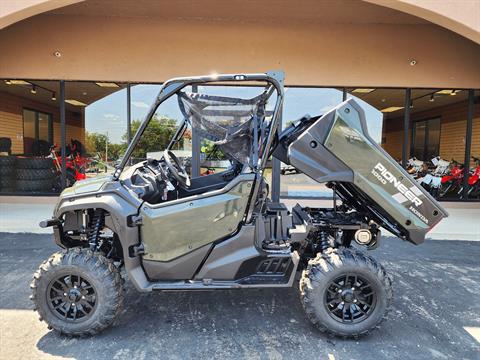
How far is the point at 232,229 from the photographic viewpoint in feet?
9.11

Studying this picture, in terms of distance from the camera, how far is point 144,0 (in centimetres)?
658

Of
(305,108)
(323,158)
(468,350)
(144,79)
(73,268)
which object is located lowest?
(468,350)

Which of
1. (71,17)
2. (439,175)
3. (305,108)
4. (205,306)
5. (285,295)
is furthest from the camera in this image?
(439,175)

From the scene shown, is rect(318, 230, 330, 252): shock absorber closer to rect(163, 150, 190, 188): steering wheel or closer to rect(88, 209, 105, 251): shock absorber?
rect(163, 150, 190, 188): steering wheel

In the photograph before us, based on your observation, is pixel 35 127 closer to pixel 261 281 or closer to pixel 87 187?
pixel 87 187

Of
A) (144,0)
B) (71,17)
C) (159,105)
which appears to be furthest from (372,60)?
(71,17)

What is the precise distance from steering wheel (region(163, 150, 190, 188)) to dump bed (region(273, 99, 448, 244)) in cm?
113

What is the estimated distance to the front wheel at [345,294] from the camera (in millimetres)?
2715

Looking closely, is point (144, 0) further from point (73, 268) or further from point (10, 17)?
point (73, 268)

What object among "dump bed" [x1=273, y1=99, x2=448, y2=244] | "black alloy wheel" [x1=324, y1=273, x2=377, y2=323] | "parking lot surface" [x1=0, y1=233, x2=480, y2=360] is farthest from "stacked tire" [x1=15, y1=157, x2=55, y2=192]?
"black alloy wheel" [x1=324, y1=273, x2=377, y2=323]

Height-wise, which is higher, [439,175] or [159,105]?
[159,105]

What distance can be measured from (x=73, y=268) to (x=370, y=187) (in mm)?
2558

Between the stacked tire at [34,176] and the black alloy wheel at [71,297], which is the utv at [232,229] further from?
the stacked tire at [34,176]

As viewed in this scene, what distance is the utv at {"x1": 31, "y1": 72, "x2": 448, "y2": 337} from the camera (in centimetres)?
270
